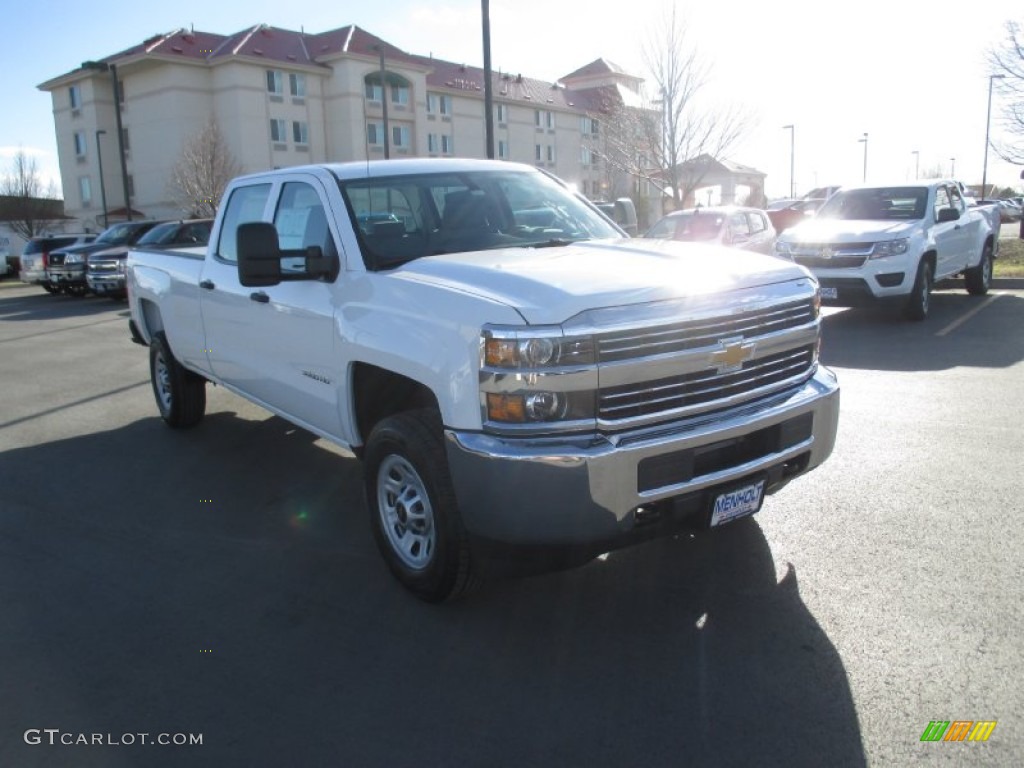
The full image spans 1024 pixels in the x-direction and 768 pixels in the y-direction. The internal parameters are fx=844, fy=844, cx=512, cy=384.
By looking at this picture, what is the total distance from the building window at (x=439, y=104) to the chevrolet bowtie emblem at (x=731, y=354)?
61374 millimetres

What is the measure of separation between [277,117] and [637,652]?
55.4m

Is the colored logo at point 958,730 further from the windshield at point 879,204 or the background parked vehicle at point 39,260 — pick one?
the background parked vehicle at point 39,260

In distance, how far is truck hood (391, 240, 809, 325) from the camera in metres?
3.29

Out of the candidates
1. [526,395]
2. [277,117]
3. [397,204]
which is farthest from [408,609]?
[277,117]

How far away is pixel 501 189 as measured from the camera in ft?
16.5

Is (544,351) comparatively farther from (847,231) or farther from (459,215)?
(847,231)

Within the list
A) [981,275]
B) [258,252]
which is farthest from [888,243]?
[258,252]

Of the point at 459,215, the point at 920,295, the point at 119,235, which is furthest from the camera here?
the point at 119,235

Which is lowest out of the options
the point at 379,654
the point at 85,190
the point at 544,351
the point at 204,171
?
the point at 379,654

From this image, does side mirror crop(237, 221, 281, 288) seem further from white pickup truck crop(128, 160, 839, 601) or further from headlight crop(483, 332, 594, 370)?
headlight crop(483, 332, 594, 370)

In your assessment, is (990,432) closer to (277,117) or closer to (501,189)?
(501,189)

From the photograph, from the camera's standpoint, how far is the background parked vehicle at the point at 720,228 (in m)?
14.2

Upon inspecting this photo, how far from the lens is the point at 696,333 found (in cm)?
344

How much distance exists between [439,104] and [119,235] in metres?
42.7
